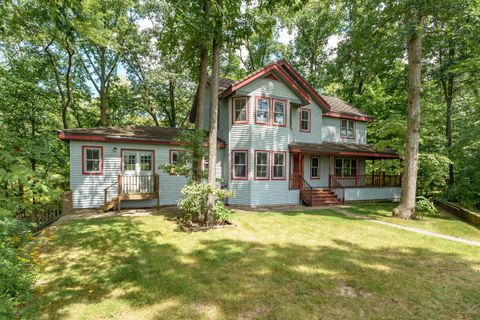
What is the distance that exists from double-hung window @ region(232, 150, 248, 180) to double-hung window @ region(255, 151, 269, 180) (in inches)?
23.9

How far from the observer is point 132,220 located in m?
9.27

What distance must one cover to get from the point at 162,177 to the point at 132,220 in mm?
3685

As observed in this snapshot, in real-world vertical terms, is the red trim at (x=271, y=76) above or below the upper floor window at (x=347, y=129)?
above

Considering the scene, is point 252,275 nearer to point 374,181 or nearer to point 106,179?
point 106,179

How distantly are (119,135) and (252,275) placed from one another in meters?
9.81

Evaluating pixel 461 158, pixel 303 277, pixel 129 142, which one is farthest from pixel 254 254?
pixel 461 158

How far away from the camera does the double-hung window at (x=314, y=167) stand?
1605 cm

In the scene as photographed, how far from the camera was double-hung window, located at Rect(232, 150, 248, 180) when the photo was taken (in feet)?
43.2

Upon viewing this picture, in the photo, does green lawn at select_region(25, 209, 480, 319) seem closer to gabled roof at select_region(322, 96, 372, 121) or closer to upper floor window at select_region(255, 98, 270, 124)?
upper floor window at select_region(255, 98, 270, 124)

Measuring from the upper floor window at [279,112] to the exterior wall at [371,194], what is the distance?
6.20 m

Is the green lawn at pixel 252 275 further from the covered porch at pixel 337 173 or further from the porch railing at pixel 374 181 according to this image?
the porch railing at pixel 374 181

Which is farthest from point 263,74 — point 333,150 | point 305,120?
point 333,150

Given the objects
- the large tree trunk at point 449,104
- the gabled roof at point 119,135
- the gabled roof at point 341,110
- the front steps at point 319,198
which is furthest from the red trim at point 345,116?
the gabled roof at point 119,135

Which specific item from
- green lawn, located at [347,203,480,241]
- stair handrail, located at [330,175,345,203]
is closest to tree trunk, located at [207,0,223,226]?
green lawn, located at [347,203,480,241]
